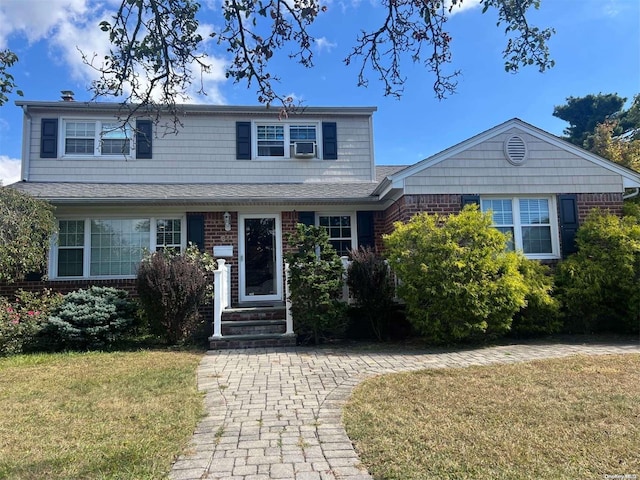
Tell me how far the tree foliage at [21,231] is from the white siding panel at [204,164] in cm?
259

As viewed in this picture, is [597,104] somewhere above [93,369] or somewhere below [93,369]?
above

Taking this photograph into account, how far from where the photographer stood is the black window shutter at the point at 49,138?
10.9 meters

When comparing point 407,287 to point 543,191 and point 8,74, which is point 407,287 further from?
point 8,74

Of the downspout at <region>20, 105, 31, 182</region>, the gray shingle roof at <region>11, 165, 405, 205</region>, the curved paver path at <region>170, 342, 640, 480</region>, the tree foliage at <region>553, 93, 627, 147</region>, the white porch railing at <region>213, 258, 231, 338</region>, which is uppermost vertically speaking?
the tree foliage at <region>553, 93, 627, 147</region>

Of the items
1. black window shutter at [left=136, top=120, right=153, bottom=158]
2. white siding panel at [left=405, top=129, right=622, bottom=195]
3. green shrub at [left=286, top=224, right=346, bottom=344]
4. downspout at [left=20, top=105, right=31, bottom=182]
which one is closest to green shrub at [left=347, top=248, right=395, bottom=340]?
green shrub at [left=286, top=224, right=346, bottom=344]

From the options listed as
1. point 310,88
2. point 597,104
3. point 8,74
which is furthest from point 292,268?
point 597,104

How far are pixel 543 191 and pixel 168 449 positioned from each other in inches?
349

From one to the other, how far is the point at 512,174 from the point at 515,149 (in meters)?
0.54

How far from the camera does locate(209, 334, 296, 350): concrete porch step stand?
7.87 meters

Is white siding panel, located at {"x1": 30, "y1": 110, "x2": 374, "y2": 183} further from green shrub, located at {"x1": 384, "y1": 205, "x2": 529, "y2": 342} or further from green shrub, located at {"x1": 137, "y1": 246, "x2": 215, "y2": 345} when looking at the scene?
green shrub, located at {"x1": 384, "y1": 205, "x2": 529, "y2": 342}

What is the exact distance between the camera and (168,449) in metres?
3.29

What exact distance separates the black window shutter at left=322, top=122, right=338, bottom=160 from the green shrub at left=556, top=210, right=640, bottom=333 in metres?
6.35

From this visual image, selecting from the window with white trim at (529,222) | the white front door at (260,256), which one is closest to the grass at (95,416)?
the white front door at (260,256)

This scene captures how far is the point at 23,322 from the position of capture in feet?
25.0
